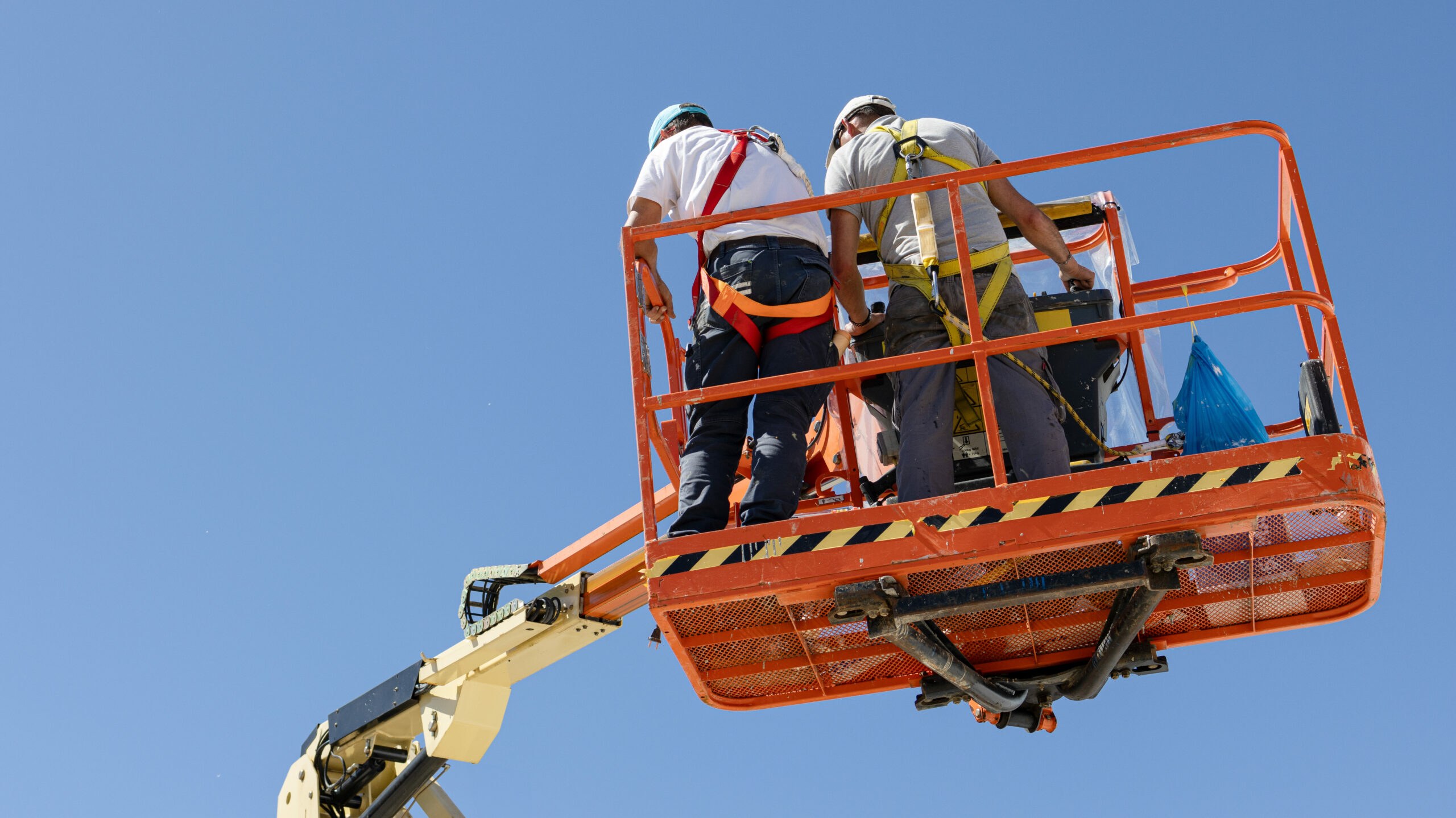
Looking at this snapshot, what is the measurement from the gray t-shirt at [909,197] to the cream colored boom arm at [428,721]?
324cm

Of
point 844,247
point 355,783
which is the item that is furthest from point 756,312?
point 355,783

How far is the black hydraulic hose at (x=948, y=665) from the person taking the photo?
5285 mm

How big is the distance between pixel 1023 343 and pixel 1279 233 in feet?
5.16

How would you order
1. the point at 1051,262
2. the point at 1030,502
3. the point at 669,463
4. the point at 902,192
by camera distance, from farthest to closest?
the point at 1051,262 → the point at 669,463 → the point at 902,192 → the point at 1030,502

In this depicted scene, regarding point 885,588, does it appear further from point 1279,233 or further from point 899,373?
point 1279,233

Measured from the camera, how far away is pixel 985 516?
16.5 feet

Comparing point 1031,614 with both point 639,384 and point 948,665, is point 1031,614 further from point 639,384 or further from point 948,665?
point 639,384

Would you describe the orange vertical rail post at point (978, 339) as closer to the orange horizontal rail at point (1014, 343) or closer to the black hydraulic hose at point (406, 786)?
the orange horizontal rail at point (1014, 343)

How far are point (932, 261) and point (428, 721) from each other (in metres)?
4.83

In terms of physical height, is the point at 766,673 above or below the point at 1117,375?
below

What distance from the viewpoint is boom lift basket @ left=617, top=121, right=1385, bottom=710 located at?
498cm

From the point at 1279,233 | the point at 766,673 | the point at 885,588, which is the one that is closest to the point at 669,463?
the point at 766,673

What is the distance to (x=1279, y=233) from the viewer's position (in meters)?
5.89

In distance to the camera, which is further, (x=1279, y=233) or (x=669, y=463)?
(x=669, y=463)
